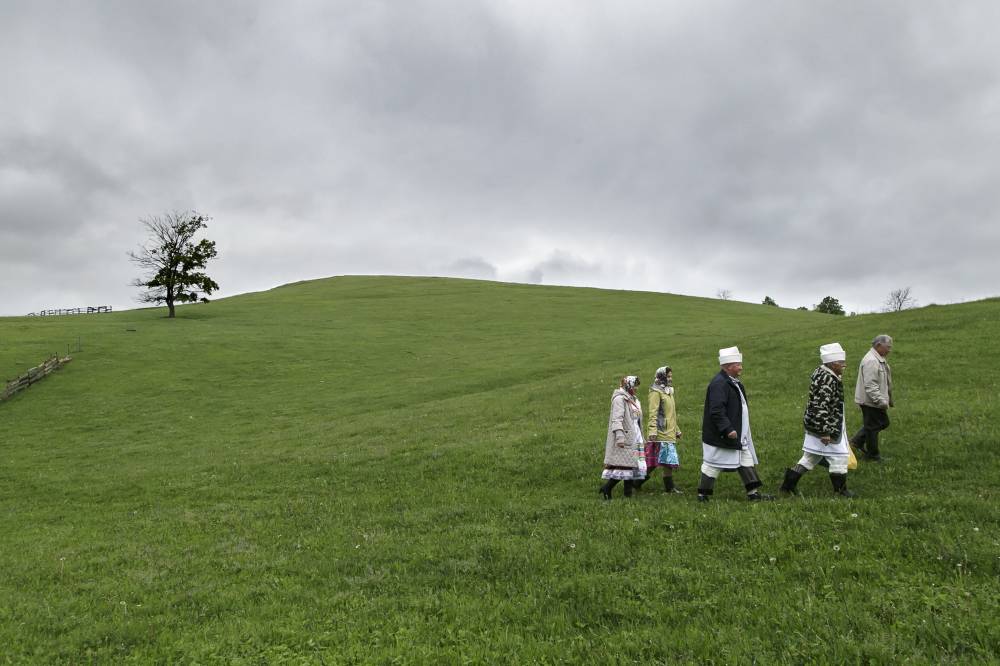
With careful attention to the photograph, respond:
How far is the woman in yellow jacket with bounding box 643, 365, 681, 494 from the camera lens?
43.4 feet

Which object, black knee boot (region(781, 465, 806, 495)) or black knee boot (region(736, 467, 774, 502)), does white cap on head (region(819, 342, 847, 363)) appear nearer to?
black knee boot (region(781, 465, 806, 495))

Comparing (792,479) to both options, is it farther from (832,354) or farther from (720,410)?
(832,354)

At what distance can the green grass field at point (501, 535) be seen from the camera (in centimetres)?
665

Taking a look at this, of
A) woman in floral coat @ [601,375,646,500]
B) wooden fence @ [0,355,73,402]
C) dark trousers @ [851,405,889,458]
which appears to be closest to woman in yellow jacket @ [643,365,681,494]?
woman in floral coat @ [601,375,646,500]

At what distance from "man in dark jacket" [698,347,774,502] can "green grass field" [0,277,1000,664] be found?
55 cm

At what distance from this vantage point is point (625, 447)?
40.3ft

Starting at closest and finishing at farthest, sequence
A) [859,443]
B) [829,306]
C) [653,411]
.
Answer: [653,411]
[859,443]
[829,306]

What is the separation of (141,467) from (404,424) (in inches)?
384

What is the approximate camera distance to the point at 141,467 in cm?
2158

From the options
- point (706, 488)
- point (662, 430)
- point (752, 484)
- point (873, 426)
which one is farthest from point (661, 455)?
point (873, 426)

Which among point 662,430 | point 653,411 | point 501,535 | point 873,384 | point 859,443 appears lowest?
point 501,535

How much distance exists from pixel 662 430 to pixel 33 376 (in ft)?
141

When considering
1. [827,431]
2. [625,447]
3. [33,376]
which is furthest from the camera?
[33,376]

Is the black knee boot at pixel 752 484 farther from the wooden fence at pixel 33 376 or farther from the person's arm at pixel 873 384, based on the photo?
the wooden fence at pixel 33 376
